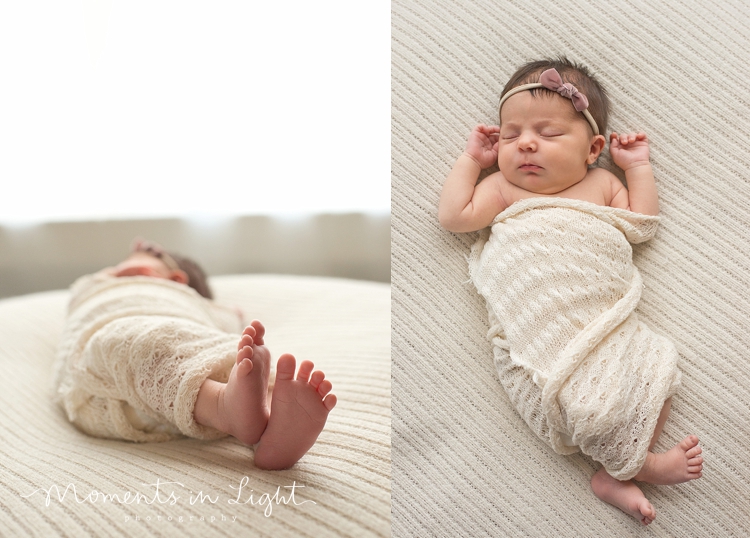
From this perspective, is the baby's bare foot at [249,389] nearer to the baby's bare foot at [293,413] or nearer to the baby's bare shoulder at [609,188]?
the baby's bare foot at [293,413]

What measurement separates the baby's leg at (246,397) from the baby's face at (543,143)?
1.45 feet

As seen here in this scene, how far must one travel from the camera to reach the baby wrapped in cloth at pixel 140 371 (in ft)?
2.81

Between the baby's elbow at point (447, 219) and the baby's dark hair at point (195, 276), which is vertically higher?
the baby's elbow at point (447, 219)

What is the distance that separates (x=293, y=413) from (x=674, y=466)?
1.67 feet

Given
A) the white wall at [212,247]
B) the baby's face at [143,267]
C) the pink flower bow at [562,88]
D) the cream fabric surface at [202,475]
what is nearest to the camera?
the cream fabric surface at [202,475]

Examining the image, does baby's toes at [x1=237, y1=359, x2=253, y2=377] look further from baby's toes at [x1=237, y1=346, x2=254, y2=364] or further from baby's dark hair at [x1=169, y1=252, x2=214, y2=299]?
baby's dark hair at [x1=169, y1=252, x2=214, y2=299]

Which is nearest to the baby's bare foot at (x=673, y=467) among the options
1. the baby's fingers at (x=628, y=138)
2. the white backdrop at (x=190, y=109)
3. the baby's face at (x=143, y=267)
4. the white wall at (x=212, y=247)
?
the baby's fingers at (x=628, y=138)

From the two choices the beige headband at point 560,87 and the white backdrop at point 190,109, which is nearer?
the beige headband at point 560,87

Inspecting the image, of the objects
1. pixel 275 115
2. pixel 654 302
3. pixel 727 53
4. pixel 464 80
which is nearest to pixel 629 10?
pixel 727 53

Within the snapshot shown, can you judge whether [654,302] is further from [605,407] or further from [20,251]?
[20,251]

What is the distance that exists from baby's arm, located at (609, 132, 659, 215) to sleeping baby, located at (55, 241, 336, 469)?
1.77ft

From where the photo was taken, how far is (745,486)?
80 centimetres

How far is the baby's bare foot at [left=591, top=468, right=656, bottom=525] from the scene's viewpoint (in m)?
0.75

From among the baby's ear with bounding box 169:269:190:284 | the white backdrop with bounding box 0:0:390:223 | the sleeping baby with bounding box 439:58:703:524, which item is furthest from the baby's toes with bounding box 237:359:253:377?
the white backdrop with bounding box 0:0:390:223
